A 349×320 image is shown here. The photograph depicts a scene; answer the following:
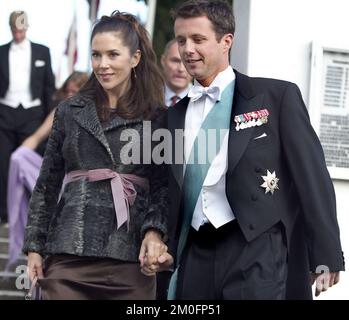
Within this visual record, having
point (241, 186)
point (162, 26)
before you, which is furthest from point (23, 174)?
point (162, 26)

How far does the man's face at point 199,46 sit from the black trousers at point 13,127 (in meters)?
4.15

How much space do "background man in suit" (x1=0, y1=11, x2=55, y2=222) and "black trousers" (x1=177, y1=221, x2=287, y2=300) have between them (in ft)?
14.0

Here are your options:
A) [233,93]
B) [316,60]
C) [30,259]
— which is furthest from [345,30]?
[30,259]

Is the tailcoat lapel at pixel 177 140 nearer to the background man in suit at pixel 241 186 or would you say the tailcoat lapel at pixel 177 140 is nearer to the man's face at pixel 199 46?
the background man in suit at pixel 241 186

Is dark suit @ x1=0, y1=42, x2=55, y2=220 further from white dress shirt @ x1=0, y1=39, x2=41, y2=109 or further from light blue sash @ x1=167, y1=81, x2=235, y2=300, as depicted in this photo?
light blue sash @ x1=167, y1=81, x2=235, y2=300

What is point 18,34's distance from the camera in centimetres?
891

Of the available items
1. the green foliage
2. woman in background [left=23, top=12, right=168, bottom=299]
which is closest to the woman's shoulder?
woman in background [left=23, top=12, right=168, bottom=299]

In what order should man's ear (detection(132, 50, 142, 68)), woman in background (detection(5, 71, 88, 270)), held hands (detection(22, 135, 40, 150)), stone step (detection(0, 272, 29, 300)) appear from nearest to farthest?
man's ear (detection(132, 50, 142, 68)) < stone step (detection(0, 272, 29, 300)) < woman in background (detection(5, 71, 88, 270)) < held hands (detection(22, 135, 40, 150))

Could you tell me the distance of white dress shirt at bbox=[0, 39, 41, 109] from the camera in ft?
29.3

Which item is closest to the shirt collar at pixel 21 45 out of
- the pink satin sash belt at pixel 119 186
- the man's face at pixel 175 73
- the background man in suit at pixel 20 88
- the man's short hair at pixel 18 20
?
the background man in suit at pixel 20 88

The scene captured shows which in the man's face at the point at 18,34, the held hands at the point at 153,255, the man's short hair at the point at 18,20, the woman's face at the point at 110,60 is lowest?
the held hands at the point at 153,255

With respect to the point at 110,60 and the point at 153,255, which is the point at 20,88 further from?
the point at 153,255

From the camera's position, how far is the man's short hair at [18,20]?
8.84m
